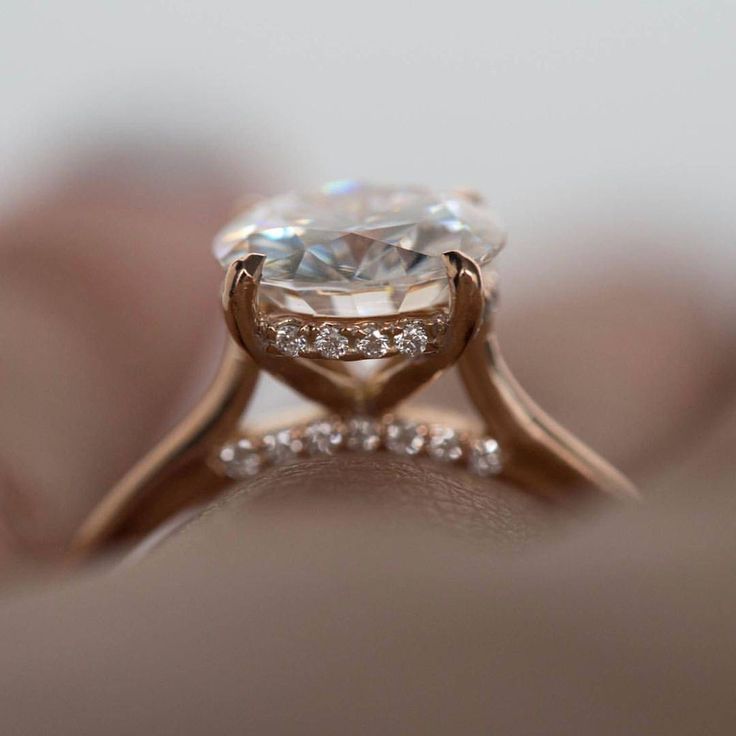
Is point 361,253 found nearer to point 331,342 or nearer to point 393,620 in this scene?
point 331,342

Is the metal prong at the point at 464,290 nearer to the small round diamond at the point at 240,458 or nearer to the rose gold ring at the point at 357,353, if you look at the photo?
the rose gold ring at the point at 357,353

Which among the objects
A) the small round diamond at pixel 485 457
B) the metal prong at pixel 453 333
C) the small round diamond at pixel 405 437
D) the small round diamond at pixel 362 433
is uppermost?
the metal prong at pixel 453 333

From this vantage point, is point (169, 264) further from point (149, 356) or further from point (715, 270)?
point (715, 270)

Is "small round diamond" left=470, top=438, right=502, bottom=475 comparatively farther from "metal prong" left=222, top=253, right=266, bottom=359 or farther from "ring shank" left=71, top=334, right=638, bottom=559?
"metal prong" left=222, top=253, right=266, bottom=359

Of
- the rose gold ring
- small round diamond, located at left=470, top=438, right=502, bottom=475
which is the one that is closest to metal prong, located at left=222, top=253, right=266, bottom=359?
the rose gold ring

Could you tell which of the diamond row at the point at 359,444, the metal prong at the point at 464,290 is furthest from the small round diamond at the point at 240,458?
the metal prong at the point at 464,290

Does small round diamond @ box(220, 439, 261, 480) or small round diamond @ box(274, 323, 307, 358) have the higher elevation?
small round diamond @ box(274, 323, 307, 358)
